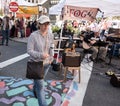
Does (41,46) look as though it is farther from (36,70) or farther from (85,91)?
(85,91)

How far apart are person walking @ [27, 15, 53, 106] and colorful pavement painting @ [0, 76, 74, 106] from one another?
100 centimetres

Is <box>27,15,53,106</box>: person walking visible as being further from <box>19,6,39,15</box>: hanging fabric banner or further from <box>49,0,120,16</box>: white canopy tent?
<box>19,6,39,15</box>: hanging fabric banner

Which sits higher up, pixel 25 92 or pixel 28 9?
pixel 28 9

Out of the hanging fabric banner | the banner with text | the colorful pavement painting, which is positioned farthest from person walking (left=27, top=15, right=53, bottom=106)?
the hanging fabric banner

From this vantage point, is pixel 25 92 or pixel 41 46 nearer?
pixel 41 46

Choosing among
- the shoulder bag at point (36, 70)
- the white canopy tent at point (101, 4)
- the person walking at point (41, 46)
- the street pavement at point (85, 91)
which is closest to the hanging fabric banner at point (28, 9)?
the white canopy tent at point (101, 4)

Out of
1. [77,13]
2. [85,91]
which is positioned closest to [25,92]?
[85,91]

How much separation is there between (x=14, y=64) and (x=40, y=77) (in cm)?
606

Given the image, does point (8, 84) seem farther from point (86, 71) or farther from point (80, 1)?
point (80, 1)

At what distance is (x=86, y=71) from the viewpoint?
10.3 m

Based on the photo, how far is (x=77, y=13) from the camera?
1093cm

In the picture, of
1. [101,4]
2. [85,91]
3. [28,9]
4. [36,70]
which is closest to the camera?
[36,70]

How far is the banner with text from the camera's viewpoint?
10.8m

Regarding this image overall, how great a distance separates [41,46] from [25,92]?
213 centimetres
